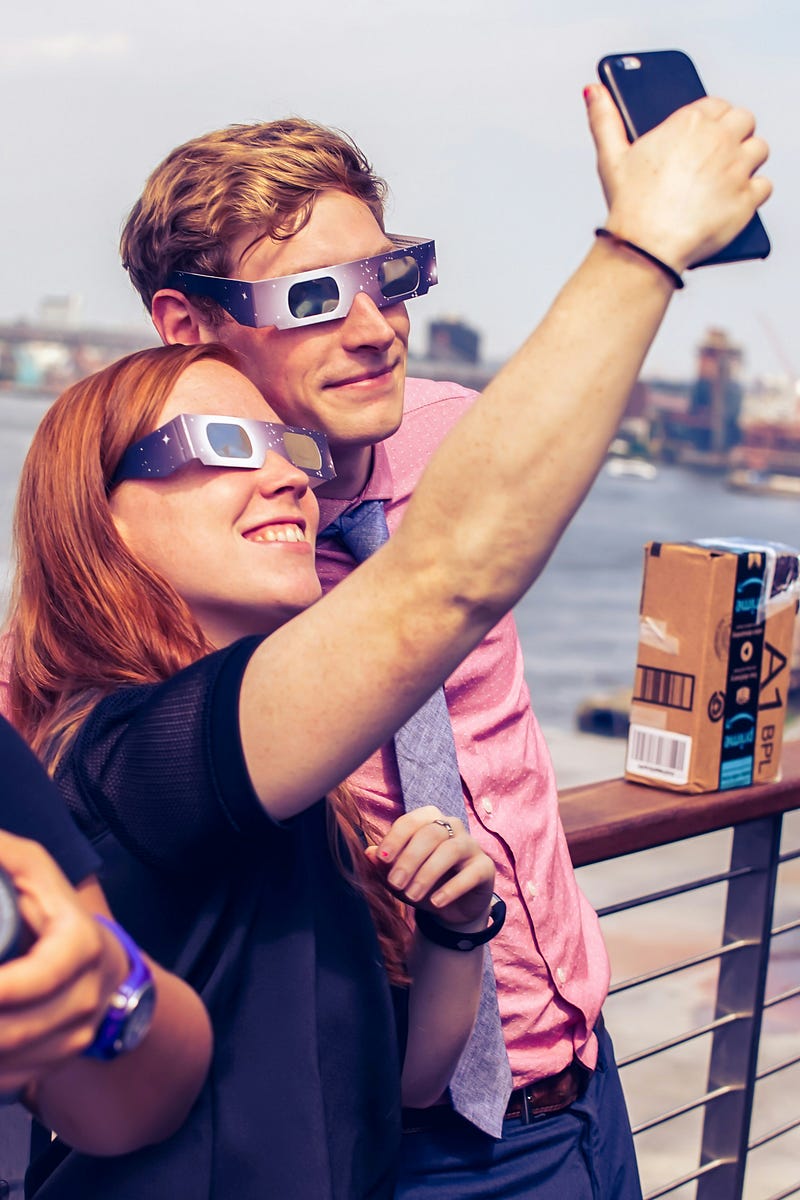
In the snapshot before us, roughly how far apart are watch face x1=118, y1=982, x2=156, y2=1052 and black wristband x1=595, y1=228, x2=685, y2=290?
50cm

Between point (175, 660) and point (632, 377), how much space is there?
45 cm

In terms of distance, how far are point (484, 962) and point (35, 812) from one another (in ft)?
2.12

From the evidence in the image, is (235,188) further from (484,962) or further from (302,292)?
(484,962)

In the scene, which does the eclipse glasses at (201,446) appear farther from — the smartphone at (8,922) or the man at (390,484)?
the smartphone at (8,922)

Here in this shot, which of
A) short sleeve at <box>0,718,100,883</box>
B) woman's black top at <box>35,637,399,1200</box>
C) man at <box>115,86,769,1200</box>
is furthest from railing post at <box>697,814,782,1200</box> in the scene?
short sleeve at <box>0,718,100,883</box>

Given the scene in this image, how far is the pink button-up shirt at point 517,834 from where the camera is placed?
Answer: 1462 millimetres

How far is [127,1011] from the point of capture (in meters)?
0.72

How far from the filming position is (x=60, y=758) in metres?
0.98

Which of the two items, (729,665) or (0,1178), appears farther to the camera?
(729,665)

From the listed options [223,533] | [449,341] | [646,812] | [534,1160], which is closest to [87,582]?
[223,533]

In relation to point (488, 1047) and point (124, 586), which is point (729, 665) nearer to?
point (488, 1047)

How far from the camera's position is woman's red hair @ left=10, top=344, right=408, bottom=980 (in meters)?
1.08

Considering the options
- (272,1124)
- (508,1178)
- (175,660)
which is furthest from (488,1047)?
(175,660)

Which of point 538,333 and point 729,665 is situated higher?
point 538,333
